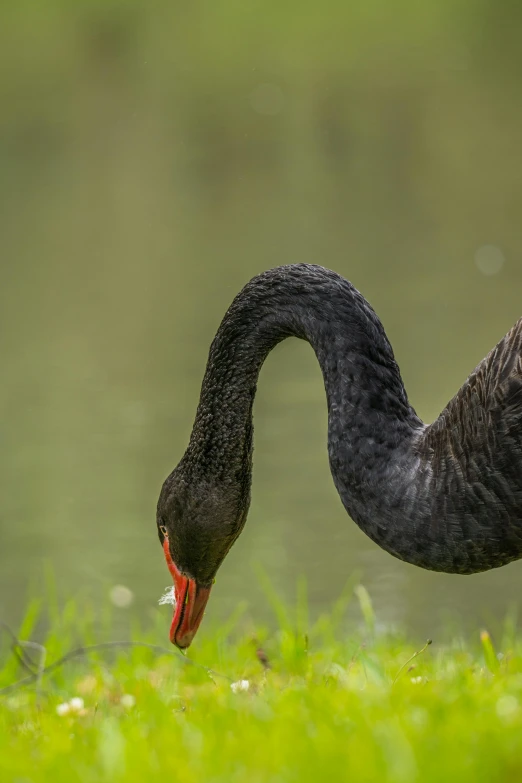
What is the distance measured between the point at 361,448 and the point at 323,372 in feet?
1.01

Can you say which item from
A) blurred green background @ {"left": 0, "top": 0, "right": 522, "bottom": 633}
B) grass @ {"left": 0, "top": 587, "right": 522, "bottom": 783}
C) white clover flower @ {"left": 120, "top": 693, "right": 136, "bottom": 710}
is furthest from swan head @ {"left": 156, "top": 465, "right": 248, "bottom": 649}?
blurred green background @ {"left": 0, "top": 0, "right": 522, "bottom": 633}

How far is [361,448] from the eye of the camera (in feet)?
11.4

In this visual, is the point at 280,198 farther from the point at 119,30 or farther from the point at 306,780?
the point at 306,780

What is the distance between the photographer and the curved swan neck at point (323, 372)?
11.5 feet

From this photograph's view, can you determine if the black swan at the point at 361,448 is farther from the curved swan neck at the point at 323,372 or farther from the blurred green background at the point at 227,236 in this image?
the blurred green background at the point at 227,236

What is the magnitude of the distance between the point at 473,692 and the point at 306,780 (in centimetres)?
74

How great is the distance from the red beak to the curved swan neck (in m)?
0.40

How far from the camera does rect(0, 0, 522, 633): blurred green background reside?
22.6ft

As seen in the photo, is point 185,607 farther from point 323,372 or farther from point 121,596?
point 121,596

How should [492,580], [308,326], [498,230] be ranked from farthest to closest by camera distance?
1. [498,230]
2. [492,580]
3. [308,326]

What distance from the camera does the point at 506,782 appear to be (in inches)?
80.7

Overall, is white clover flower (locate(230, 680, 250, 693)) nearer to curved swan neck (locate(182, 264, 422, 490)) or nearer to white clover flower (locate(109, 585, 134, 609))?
curved swan neck (locate(182, 264, 422, 490))

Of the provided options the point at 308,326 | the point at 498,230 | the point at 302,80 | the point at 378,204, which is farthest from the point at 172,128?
the point at 308,326

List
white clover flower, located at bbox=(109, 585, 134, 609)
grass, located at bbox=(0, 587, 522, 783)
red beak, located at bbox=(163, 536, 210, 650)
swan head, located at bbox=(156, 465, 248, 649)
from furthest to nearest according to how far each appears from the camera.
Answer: white clover flower, located at bbox=(109, 585, 134, 609), red beak, located at bbox=(163, 536, 210, 650), swan head, located at bbox=(156, 465, 248, 649), grass, located at bbox=(0, 587, 522, 783)
